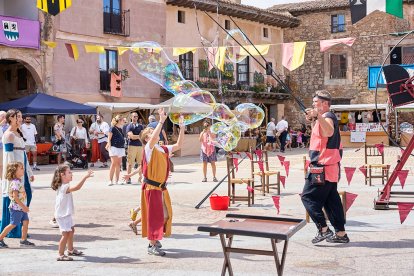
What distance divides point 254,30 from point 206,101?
27479 mm

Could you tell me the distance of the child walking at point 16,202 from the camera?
743 centimetres

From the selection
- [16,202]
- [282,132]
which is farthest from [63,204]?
[282,132]

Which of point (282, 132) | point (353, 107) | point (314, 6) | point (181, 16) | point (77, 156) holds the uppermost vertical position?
point (314, 6)

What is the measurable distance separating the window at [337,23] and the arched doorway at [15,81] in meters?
20.1

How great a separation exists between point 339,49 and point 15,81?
20064 millimetres

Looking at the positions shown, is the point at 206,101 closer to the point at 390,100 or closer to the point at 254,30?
the point at 390,100

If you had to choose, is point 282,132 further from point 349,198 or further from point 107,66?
point 349,198

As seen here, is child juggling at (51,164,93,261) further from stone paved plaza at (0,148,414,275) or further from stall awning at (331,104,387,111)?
stall awning at (331,104,387,111)

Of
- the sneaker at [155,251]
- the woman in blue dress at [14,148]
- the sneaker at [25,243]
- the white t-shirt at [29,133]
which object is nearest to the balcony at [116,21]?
the white t-shirt at [29,133]

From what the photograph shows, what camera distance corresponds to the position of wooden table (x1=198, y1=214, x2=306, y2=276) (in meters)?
4.77

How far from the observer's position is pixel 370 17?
1501 inches

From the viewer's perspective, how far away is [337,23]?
3928 centimetres

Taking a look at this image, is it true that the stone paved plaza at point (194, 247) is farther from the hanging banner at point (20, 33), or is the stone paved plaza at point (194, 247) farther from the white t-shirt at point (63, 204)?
the hanging banner at point (20, 33)

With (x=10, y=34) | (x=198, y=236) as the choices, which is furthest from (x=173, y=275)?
(x=10, y=34)
